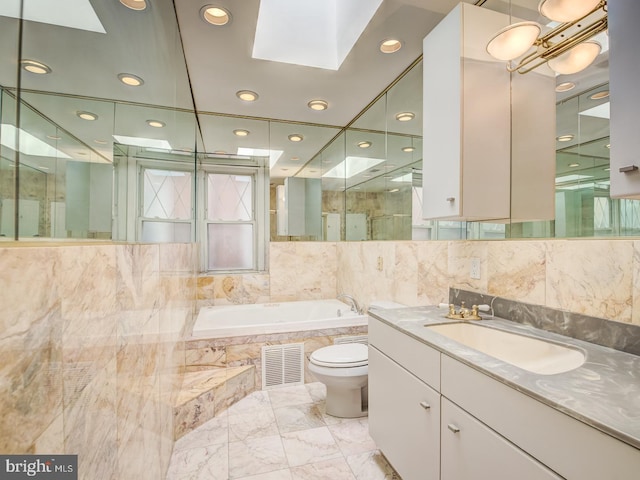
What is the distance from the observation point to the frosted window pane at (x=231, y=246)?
398 cm

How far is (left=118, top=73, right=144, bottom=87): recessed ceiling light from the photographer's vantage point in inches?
40.4

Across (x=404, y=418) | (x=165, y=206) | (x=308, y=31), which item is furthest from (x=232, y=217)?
(x=404, y=418)

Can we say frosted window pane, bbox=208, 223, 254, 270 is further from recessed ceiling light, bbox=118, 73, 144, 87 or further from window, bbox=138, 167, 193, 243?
recessed ceiling light, bbox=118, 73, 144, 87

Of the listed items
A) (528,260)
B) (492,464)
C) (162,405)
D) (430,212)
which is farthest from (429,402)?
(162,405)

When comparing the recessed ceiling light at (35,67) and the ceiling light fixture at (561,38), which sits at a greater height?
the ceiling light fixture at (561,38)

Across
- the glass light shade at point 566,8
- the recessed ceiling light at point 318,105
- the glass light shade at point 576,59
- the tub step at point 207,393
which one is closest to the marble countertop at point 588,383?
the glass light shade at point 576,59

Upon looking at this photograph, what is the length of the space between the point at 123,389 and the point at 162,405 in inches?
29.1

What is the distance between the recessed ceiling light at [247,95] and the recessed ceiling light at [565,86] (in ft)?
7.64

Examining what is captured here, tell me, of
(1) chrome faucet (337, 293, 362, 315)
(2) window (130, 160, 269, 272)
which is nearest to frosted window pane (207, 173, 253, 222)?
(2) window (130, 160, 269, 272)

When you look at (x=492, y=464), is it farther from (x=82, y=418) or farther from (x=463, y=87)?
(x=463, y=87)

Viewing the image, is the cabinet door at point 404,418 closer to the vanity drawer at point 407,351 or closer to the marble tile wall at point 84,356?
the vanity drawer at point 407,351

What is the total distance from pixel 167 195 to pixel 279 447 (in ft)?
6.00

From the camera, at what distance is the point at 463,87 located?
157 centimetres

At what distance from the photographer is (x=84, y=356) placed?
0.75 meters
